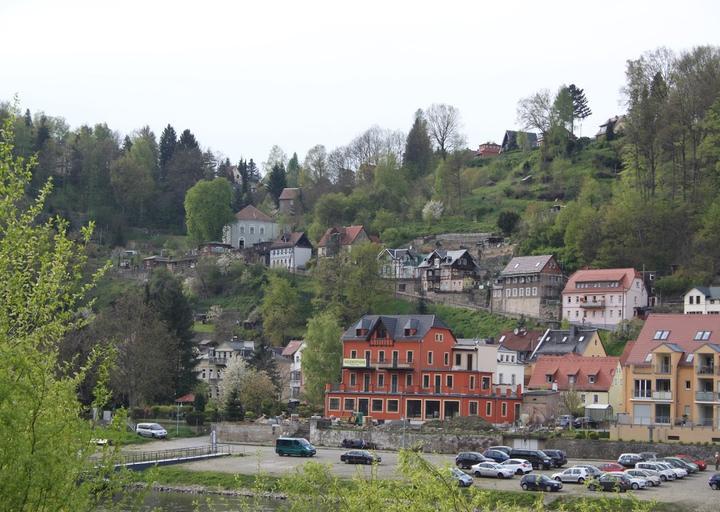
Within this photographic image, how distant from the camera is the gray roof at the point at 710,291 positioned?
95.8 metres

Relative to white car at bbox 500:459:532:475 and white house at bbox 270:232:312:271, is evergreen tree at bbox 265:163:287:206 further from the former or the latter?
white car at bbox 500:459:532:475

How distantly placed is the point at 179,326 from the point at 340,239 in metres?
44.9

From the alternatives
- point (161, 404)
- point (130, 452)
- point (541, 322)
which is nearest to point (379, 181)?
point (541, 322)

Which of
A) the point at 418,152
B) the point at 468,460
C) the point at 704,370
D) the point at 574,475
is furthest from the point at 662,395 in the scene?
the point at 418,152

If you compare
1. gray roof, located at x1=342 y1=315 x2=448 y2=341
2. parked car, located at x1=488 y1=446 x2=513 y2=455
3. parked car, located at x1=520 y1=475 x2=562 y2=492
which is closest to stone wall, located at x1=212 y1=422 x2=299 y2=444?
gray roof, located at x1=342 y1=315 x2=448 y2=341

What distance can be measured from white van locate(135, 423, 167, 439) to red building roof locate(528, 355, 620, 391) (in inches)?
1046

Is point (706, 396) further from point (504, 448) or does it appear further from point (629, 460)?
point (504, 448)

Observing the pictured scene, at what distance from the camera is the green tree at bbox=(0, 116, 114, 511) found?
52.7ft

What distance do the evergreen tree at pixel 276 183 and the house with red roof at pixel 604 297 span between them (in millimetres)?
74903

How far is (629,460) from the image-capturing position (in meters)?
61.4

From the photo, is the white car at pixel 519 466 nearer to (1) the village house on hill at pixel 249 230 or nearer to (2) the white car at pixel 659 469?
(2) the white car at pixel 659 469

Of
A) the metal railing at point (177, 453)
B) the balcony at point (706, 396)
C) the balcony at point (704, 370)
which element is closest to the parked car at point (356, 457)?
the metal railing at point (177, 453)

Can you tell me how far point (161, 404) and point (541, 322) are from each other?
3598 cm

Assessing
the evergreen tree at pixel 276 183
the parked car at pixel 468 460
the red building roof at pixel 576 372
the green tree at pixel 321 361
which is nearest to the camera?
the parked car at pixel 468 460
